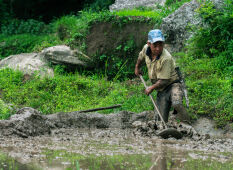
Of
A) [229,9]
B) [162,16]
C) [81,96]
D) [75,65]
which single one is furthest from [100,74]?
[229,9]

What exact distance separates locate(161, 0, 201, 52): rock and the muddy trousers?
11.0 feet

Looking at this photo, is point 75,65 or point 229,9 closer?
point 229,9

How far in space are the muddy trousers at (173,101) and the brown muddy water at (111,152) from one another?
74cm

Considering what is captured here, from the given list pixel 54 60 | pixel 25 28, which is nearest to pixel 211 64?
pixel 54 60

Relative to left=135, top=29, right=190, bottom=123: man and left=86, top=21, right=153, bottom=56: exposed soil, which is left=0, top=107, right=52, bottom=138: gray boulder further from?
left=86, top=21, right=153, bottom=56: exposed soil

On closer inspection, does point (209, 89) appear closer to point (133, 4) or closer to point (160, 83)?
point (160, 83)

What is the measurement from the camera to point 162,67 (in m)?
6.62

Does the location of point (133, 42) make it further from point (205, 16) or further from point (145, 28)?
point (205, 16)

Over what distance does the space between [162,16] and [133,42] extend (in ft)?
3.58

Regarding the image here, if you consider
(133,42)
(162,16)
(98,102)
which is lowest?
(98,102)

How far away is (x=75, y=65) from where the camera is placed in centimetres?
1098

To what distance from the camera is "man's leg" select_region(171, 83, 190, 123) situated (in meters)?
6.70

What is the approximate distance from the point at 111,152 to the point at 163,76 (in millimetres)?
2029

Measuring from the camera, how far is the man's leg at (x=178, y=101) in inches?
264
